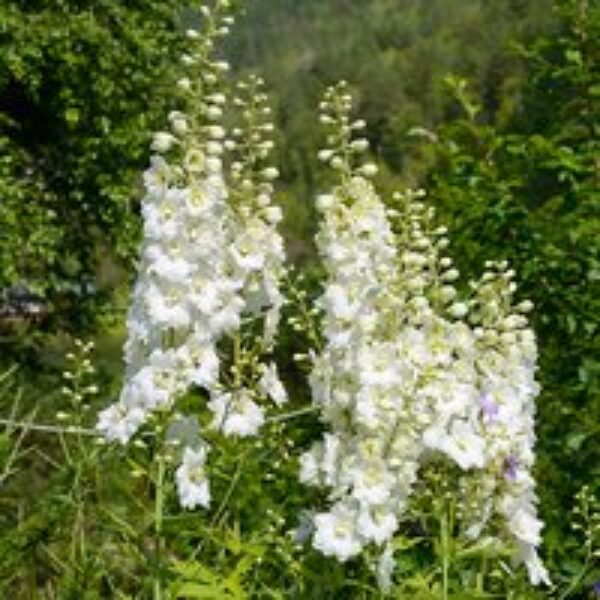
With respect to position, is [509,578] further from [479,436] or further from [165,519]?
[165,519]

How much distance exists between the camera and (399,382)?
127 inches

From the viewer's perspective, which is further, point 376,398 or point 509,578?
point 509,578

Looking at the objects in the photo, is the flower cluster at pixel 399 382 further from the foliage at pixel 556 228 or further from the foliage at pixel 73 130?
the foliage at pixel 73 130

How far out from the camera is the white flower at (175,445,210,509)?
11.7 feet

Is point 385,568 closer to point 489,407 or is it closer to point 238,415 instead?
point 489,407

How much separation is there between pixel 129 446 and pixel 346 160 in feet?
3.02

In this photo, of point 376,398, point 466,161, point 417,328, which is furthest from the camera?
point 466,161

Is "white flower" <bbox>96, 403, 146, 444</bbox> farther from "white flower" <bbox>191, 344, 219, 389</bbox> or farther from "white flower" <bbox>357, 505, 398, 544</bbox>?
"white flower" <bbox>357, 505, 398, 544</bbox>

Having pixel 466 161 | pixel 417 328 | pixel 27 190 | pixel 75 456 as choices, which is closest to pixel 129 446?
pixel 75 456

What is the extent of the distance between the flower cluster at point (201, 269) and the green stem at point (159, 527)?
0.12 metres

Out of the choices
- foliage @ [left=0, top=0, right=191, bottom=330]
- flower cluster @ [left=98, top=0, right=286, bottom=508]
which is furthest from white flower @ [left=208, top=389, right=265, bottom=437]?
foliage @ [left=0, top=0, right=191, bottom=330]

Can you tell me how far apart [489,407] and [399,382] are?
0.97ft

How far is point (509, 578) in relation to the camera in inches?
141

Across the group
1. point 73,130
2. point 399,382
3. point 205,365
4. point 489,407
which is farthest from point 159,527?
point 73,130
